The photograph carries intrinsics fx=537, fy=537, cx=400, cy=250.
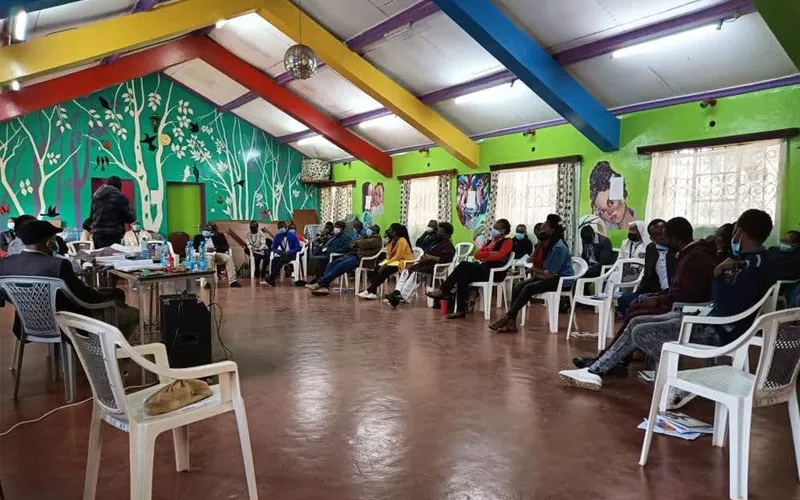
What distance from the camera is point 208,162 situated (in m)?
11.9

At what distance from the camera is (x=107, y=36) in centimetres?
673

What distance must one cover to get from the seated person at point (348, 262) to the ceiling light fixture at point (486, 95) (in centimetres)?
254

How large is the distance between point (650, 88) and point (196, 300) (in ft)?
18.6

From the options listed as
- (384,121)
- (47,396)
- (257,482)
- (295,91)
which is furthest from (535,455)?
(295,91)

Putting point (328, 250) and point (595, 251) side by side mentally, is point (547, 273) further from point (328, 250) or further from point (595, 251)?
point (328, 250)

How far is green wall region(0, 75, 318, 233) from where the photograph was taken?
9.98 metres

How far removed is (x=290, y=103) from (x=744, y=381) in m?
9.19

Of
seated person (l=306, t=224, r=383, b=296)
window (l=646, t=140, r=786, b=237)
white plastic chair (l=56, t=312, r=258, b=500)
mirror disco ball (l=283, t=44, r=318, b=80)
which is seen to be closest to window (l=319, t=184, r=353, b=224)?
seated person (l=306, t=224, r=383, b=296)

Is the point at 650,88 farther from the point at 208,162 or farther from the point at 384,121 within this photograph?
the point at 208,162

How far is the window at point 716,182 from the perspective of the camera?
5.63 metres

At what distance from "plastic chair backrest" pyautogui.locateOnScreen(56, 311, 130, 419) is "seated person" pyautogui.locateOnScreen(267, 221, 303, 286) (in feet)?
24.9

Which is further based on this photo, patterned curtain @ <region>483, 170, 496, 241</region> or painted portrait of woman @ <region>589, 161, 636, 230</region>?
patterned curtain @ <region>483, 170, 496, 241</region>

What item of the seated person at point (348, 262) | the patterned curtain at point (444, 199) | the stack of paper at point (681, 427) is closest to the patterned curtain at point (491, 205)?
the patterned curtain at point (444, 199)

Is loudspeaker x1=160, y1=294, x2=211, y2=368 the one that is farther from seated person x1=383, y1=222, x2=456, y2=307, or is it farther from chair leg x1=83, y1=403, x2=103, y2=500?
seated person x1=383, y1=222, x2=456, y2=307
